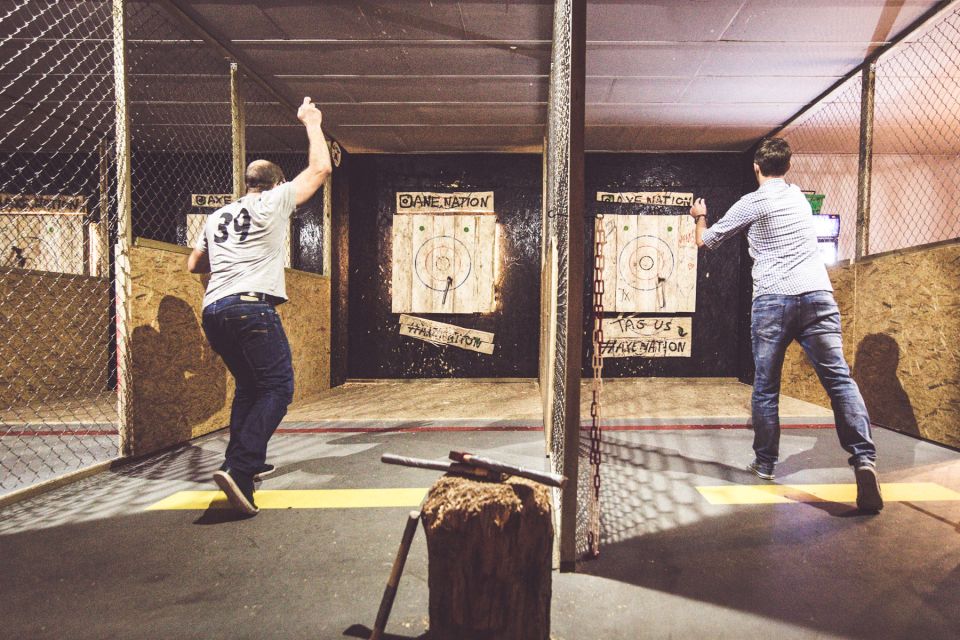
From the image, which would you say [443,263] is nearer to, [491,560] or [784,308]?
[784,308]

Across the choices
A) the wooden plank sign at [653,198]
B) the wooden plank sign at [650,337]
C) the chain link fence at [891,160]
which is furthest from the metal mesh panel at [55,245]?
the chain link fence at [891,160]

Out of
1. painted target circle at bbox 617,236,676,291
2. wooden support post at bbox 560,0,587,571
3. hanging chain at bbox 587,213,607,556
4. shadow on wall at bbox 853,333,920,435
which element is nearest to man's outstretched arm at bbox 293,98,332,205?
wooden support post at bbox 560,0,587,571

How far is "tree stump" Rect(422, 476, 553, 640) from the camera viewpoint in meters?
1.12

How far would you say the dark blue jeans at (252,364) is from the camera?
2.14m

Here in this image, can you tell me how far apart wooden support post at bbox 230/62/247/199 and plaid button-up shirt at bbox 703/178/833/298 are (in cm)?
361

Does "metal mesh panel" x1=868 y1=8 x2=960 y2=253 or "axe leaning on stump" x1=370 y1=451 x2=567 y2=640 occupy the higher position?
"metal mesh panel" x1=868 y1=8 x2=960 y2=253

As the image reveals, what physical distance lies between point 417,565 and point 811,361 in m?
2.15

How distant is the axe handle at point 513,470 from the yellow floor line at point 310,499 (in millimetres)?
1154

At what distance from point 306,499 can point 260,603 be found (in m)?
0.86

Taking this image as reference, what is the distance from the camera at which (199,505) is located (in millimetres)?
2264

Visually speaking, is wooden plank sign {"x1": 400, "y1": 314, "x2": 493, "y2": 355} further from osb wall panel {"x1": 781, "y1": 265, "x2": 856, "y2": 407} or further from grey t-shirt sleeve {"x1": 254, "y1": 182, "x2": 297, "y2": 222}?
grey t-shirt sleeve {"x1": 254, "y1": 182, "x2": 297, "y2": 222}

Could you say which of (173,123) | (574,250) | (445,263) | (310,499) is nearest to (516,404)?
(445,263)

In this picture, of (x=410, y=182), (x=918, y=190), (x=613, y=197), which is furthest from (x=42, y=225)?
(x=918, y=190)

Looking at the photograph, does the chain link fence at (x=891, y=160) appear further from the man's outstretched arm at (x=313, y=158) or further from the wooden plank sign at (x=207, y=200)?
the wooden plank sign at (x=207, y=200)
